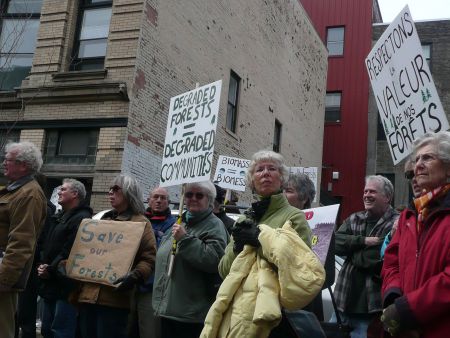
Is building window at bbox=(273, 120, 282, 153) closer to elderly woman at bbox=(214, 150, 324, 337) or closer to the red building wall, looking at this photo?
the red building wall

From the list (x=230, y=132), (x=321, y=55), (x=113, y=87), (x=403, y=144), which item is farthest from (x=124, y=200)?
(x=321, y=55)

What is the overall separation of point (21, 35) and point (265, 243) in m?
11.8

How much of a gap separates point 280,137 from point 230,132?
17.1 ft

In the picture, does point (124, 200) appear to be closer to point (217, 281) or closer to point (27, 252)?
point (27, 252)

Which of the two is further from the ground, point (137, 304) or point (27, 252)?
point (27, 252)

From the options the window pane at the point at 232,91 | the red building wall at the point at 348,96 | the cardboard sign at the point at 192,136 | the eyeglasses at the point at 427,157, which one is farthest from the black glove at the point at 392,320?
the red building wall at the point at 348,96

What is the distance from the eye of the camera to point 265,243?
323cm

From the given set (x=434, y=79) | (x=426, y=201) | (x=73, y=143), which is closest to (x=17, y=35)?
(x=73, y=143)

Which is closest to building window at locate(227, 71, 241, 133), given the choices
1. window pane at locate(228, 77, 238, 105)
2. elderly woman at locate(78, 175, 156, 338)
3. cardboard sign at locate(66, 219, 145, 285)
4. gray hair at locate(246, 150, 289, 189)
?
window pane at locate(228, 77, 238, 105)

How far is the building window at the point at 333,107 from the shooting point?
2747 cm

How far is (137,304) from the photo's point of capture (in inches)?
202

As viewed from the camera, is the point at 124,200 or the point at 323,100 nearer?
the point at 124,200

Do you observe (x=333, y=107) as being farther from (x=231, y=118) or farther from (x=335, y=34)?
(x=231, y=118)

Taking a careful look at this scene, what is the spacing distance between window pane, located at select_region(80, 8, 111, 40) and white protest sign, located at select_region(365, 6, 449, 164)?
8.68m
